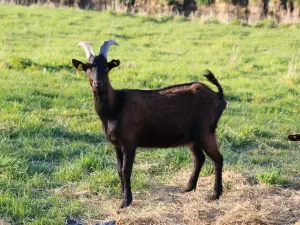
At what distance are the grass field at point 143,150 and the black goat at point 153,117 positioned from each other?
424 mm

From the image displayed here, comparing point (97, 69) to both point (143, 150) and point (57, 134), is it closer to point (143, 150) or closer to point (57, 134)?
point (143, 150)

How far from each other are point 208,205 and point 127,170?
943mm

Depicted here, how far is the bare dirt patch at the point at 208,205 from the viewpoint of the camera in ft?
16.5

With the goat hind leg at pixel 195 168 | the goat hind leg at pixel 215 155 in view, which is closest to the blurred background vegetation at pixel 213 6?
the goat hind leg at pixel 195 168

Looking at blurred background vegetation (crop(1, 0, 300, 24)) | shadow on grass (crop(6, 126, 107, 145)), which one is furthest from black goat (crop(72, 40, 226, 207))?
blurred background vegetation (crop(1, 0, 300, 24))

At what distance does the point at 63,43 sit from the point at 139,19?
5.67 m

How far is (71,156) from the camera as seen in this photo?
693 centimetres

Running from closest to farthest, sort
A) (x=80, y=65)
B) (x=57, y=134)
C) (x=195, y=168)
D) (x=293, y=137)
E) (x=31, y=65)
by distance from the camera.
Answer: (x=293, y=137), (x=80, y=65), (x=195, y=168), (x=57, y=134), (x=31, y=65)

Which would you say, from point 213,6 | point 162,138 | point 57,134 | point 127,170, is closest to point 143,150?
point 57,134

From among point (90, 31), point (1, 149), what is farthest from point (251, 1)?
point (1, 149)

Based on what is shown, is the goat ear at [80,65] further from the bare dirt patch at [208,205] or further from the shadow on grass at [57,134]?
the shadow on grass at [57,134]

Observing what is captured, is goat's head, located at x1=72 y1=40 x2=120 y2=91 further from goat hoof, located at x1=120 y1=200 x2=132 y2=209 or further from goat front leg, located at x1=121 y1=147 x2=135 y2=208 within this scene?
goat hoof, located at x1=120 y1=200 x2=132 y2=209

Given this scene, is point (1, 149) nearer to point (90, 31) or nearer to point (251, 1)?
point (90, 31)

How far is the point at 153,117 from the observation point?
221 inches
